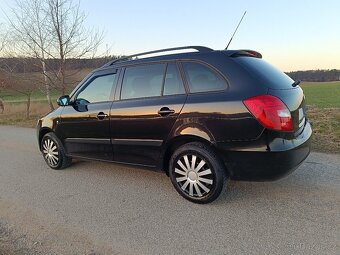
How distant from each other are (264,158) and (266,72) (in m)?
1.02

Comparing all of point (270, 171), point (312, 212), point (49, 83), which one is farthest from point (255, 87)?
point (49, 83)

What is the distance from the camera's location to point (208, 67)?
358 centimetres

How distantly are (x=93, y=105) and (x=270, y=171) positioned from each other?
9.03ft

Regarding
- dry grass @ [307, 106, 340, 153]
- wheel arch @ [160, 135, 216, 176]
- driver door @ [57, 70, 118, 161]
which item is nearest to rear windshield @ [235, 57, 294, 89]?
wheel arch @ [160, 135, 216, 176]

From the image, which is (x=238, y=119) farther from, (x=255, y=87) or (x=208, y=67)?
(x=208, y=67)

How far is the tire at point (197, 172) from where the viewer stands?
347cm

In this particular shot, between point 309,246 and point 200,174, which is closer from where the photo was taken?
point 309,246

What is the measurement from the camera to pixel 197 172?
3.60m

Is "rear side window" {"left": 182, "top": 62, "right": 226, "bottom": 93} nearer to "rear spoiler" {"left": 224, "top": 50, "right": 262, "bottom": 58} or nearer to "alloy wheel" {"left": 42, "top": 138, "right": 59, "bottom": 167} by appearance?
"rear spoiler" {"left": 224, "top": 50, "right": 262, "bottom": 58}

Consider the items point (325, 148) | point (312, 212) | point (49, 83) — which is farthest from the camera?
point (49, 83)

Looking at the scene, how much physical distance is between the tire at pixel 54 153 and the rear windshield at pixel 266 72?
343 cm

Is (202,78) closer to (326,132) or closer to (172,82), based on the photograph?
(172,82)

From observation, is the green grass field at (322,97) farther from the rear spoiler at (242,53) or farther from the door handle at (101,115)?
the door handle at (101,115)

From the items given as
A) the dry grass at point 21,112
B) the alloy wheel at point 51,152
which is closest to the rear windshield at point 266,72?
the alloy wheel at point 51,152
